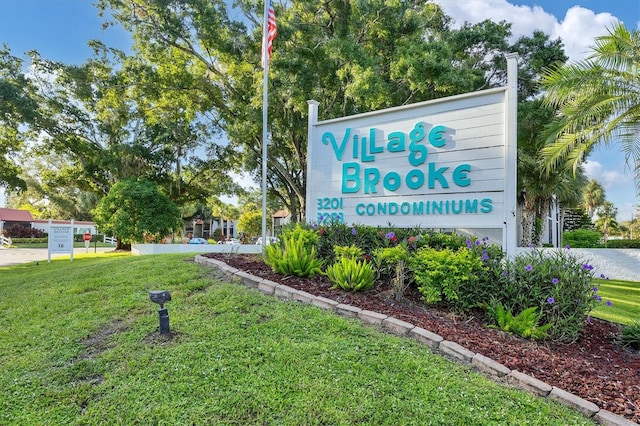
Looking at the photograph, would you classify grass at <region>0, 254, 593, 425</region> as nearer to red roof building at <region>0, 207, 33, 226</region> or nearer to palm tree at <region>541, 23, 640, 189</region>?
palm tree at <region>541, 23, 640, 189</region>

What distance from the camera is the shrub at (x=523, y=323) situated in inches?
119

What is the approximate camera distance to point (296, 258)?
4.33 m

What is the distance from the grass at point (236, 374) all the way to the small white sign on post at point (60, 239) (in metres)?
9.91

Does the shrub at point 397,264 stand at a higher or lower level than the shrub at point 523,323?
higher

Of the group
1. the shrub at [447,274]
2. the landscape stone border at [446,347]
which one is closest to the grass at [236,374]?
the landscape stone border at [446,347]

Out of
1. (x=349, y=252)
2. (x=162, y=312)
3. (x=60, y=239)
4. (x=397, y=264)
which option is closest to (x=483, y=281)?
(x=397, y=264)

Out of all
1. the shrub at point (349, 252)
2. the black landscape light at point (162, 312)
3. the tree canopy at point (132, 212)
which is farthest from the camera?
the tree canopy at point (132, 212)

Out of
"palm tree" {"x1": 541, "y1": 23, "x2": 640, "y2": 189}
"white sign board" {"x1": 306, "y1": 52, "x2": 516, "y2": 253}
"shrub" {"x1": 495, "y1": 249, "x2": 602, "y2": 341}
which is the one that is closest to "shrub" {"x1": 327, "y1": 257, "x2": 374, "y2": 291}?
"white sign board" {"x1": 306, "y1": 52, "x2": 516, "y2": 253}

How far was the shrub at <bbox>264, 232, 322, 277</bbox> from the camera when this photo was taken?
434 centimetres

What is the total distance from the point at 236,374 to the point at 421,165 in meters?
3.52

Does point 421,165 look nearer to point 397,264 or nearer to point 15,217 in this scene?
point 397,264

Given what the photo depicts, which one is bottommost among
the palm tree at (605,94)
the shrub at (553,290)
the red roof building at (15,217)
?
the shrub at (553,290)

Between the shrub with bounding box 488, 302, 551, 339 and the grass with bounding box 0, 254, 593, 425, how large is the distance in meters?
0.90

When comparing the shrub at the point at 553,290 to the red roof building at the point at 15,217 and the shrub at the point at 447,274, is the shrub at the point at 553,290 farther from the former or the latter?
the red roof building at the point at 15,217
